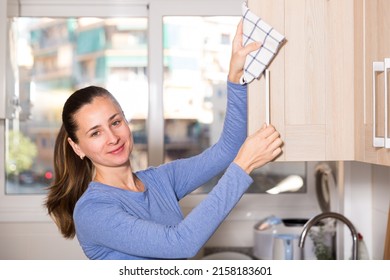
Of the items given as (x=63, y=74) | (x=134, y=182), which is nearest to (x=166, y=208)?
(x=134, y=182)

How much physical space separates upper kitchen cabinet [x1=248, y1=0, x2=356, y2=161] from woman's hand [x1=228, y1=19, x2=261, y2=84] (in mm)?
57

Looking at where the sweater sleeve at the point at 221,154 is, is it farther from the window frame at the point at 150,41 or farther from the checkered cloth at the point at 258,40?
the window frame at the point at 150,41

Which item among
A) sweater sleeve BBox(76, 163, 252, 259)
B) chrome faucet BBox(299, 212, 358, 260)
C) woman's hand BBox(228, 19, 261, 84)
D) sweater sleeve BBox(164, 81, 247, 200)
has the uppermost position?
woman's hand BBox(228, 19, 261, 84)

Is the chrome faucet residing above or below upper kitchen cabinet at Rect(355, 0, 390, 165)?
below

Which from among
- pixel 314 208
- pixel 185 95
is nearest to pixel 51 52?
pixel 185 95

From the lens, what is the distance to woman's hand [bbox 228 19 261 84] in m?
1.49

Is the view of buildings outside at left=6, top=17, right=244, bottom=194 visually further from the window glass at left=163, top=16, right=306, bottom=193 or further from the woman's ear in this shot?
the woman's ear

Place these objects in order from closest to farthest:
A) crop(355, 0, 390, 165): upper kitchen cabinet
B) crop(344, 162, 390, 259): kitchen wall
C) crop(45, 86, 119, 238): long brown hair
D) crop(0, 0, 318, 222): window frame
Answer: crop(355, 0, 390, 165): upper kitchen cabinet, crop(45, 86, 119, 238): long brown hair, crop(344, 162, 390, 259): kitchen wall, crop(0, 0, 318, 222): window frame

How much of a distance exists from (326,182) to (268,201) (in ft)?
0.84

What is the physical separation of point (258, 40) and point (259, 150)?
0.24 meters

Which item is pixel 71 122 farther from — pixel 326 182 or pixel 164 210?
pixel 326 182

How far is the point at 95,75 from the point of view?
2.98m

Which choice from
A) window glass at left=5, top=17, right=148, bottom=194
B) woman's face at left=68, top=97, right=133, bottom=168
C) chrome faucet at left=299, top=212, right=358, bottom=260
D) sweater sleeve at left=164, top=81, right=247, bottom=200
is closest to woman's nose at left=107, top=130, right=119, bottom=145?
woman's face at left=68, top=97, right=133, bottom=168

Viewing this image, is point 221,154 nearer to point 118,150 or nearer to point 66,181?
point 118,150
